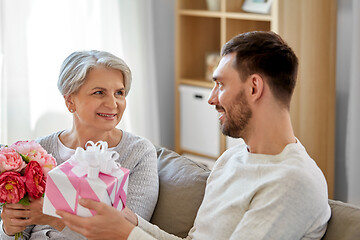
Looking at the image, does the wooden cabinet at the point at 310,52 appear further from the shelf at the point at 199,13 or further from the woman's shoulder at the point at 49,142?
the woman's shoulder at the point at 49,142

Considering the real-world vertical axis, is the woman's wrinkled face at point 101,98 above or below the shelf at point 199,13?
below

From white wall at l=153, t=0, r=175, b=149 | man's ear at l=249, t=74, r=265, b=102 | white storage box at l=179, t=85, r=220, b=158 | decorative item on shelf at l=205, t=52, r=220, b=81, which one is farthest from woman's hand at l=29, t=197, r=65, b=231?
white wall at l=153, t=0, r=175, b=149

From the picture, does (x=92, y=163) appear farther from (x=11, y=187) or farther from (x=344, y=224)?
(x=344, y=224)

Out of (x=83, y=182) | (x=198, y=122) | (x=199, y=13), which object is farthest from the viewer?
(x=198, y=122)

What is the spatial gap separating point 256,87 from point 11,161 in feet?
2.49

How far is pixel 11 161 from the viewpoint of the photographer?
5.95ft

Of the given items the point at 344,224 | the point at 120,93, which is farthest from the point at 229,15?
the point at 344,224

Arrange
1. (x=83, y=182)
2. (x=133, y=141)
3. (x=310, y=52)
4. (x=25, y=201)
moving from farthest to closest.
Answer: (x=310, y=52), (x=133, y=141), (x=25, y=201), (x=83, y=182)

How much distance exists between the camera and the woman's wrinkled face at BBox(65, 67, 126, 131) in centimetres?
218

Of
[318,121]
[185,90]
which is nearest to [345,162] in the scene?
[318,121]

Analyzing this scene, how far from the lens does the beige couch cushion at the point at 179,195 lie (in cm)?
206

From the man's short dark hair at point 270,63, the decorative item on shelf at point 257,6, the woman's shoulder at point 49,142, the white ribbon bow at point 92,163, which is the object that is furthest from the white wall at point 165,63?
the white ribbon bow at point 92,163

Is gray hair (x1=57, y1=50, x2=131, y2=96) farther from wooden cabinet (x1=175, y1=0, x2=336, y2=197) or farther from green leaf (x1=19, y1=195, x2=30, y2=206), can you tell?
wooden cabinet (x1=175, y1=0, x2=336, y2=197)

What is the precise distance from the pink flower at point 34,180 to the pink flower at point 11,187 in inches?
0.8
